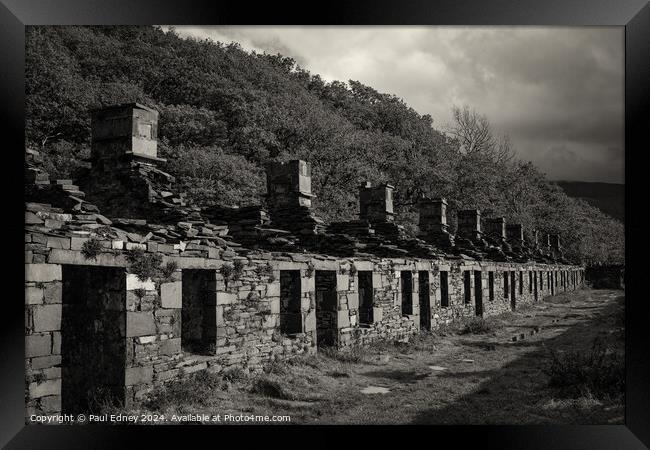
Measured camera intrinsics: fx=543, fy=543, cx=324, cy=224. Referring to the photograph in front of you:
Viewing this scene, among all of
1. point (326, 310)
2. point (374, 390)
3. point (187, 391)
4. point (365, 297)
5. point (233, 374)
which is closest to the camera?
point (187, 391)

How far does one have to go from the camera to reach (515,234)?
3762cm

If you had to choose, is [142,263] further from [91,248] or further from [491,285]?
[491,285]

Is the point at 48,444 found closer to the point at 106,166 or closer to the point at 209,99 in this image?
the point at 106,166

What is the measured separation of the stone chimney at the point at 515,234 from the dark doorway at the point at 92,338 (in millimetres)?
32216

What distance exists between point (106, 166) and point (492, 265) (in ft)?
60.0

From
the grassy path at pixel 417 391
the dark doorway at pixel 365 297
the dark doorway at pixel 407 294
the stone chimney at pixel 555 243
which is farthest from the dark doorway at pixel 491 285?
the stone chimney at pixel 555 243

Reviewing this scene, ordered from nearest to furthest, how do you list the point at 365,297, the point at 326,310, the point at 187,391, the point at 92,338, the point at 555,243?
the point at 92,338 → the point at 187,391 → the point at 326,310 → the point at 365,297 → the point at 555,243

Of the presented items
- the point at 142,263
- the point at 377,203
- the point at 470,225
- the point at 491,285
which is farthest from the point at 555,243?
the point at 142,263

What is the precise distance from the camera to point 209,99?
2775cm

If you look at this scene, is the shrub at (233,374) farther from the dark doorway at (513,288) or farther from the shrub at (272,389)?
the dark doorway at (513,288)

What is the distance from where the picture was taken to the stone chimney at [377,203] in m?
18.5

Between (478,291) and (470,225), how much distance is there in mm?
4989

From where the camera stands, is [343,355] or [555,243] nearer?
[343,355]
